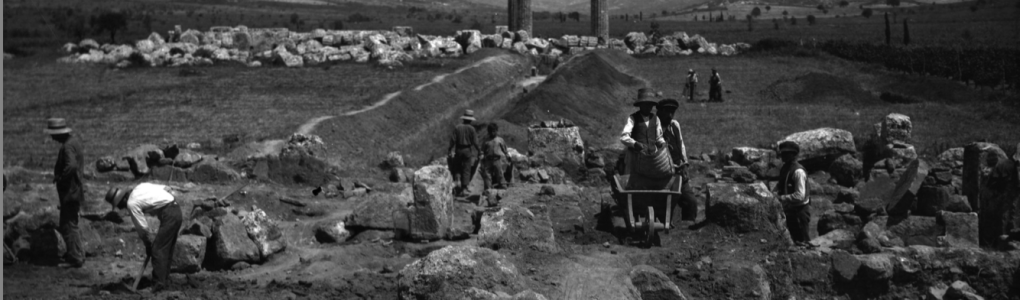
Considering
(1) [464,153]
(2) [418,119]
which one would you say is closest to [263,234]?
(1) [464,153]

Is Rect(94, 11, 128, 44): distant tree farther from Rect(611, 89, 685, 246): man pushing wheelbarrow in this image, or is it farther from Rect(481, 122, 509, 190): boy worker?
Rect(611, 89, 685, 246): man pushing wheelbarrow

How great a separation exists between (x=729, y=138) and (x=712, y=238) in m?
13.4

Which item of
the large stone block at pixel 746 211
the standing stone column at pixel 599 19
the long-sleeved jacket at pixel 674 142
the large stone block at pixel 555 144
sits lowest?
the large stone block at pixel 746 211

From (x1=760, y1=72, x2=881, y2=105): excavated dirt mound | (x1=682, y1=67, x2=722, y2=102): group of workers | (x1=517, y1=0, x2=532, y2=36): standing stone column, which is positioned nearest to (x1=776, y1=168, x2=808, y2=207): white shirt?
(x1=760, y1=72, x2=881, y2=105): excavated dirt mound

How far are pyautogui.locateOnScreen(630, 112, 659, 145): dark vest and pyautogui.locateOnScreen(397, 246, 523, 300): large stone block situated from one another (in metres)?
2.96

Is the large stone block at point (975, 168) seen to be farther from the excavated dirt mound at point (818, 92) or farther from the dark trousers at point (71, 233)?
the excavated dirt mound at point (818, 92)

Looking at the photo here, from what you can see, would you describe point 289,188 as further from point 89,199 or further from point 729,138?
point 729,138

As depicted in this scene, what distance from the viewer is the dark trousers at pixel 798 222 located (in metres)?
12.8

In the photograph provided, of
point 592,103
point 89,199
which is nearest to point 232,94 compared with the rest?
point 592,103

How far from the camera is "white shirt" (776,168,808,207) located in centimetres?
1235

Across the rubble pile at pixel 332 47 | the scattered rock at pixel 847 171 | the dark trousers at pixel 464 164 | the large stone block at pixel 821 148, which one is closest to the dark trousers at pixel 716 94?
the large stone block at pixel 821 148

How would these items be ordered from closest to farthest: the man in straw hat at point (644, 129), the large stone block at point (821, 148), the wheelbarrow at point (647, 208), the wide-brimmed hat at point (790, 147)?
the wide-brimmed hat at point (790, 147) < the man in straw hat at point (644, 129) < the wheelbarrow at point (647, 208) < the large stone block at point (821, 148)

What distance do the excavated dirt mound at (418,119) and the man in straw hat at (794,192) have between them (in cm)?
1048

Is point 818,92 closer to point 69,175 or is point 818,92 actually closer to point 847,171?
point 847,171
